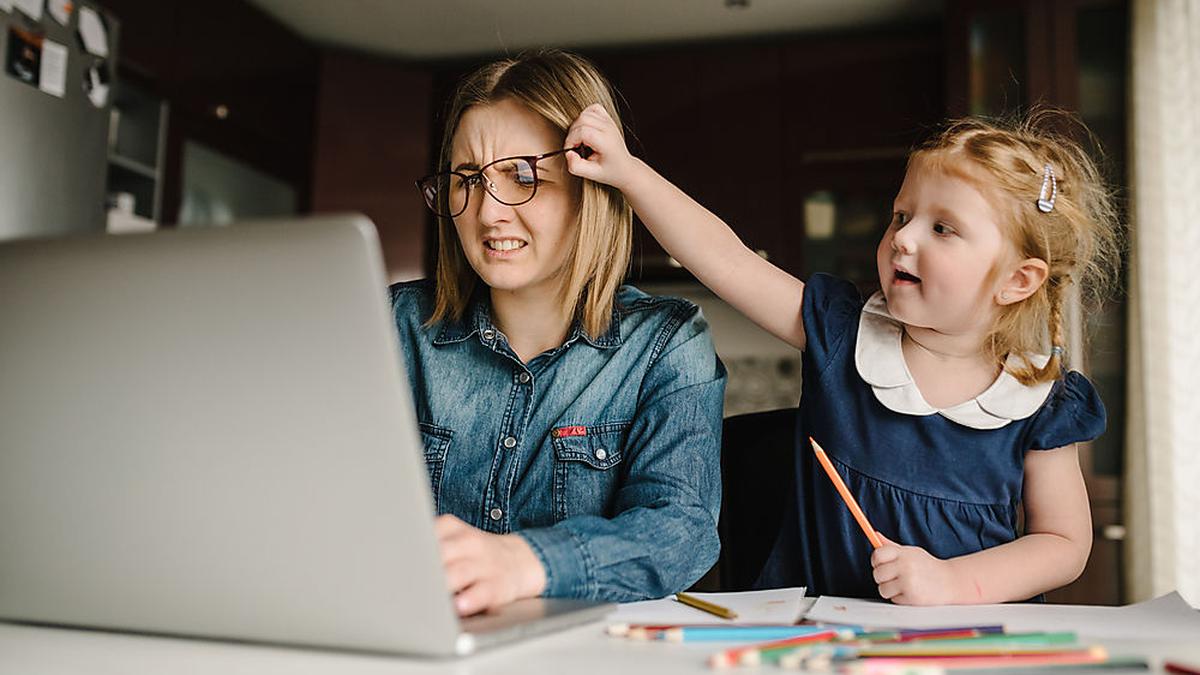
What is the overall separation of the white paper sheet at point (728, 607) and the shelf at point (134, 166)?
2360 millimetres

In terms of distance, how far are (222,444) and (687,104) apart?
3.14 metres

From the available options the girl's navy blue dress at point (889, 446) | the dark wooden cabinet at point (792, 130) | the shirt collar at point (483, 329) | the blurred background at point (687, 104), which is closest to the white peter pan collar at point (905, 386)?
the girl's navy blue dress at point (889, 446)

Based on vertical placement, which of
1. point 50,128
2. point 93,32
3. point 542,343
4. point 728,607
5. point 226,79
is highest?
point 226,79

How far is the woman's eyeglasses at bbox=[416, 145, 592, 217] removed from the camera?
103cm

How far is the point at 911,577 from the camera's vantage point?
0.79 m

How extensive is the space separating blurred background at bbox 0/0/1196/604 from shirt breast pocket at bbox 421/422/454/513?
1.72m

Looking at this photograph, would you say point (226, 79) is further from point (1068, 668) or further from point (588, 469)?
point (1068, 668)

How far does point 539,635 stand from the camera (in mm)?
565

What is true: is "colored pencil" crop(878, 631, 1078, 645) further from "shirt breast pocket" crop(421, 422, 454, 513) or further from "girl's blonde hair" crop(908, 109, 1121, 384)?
"shirt breast pocket" crop(421, 422, 454, 513)

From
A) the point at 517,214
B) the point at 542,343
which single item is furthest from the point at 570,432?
the point at 517,214

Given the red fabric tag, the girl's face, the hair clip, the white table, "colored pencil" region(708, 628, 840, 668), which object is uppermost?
the hair clip

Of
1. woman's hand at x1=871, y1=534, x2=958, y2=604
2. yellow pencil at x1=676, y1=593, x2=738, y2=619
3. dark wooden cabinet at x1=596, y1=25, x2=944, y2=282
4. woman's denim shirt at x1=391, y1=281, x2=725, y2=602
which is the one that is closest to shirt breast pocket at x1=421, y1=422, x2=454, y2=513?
woman's denim shirt at x1=391, y1=281, x2=725, y2=602

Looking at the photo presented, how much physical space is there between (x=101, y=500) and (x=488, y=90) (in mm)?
691

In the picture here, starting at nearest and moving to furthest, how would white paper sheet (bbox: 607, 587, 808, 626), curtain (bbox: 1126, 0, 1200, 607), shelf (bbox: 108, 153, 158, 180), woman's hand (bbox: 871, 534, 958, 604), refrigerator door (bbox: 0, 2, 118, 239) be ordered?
white paper sheet (bbox: 607, 587, 808, 626), woman's hand (bbox: 871, 534, 958, 604), refrigerator door (bbox: 0, 2, 118, 239), curtain (bbox: 1126, 0, 1200, 607), shelf (bbox: 108, 153, 158, 180)
